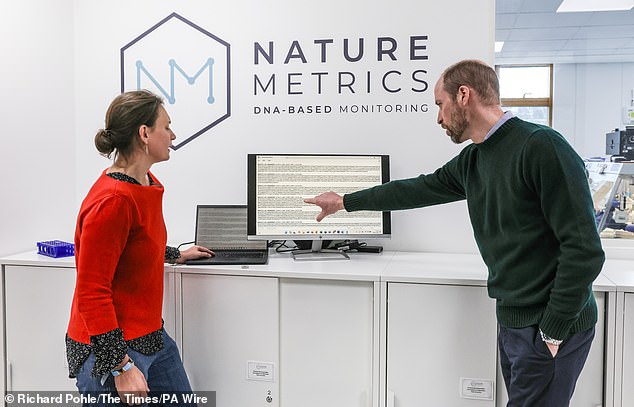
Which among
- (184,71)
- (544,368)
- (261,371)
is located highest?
(184,71)

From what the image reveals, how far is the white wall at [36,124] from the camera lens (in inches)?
98.2

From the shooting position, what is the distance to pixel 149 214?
1.68 metres

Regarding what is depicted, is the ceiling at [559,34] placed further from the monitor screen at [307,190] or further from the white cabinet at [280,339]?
the white cabinet at [280,339]

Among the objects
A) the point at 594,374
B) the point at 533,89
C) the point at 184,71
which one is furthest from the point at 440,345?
the point at 533,89

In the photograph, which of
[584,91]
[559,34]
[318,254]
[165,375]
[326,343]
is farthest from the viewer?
[584,91]

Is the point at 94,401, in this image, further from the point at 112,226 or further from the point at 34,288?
the point at 34,288

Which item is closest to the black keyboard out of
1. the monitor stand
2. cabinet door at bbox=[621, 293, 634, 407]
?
the monitor stand

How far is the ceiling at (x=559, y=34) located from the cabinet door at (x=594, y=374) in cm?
303

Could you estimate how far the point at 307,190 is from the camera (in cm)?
248

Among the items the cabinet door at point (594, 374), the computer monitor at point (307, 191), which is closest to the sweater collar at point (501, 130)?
the cabinet door at point (594, 374)

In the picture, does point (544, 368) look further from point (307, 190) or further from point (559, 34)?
point (559, 34)

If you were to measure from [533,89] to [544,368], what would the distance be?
7321 mm

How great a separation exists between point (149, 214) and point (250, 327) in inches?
29.0

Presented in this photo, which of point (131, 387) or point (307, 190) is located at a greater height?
point (307, 190)
